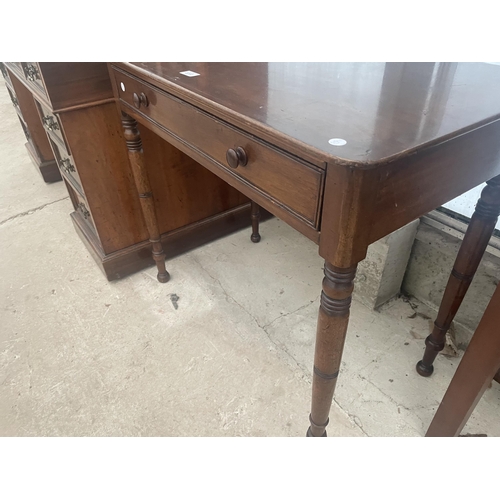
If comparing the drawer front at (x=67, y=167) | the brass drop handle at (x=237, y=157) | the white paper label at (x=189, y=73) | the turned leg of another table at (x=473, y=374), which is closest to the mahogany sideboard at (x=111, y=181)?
the drawer front at (x=67, y=167)

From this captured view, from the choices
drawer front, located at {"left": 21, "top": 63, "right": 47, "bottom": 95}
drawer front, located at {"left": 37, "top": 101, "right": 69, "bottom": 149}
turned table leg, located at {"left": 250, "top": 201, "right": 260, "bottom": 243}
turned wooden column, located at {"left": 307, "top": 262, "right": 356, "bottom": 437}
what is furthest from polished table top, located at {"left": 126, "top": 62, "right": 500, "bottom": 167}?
turned table leg, located at {"left": 250, "top": 201, "right": 260, "bottom": 243}

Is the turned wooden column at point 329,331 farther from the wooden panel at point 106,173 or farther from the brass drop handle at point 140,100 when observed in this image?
the wooden panel at point 106,173

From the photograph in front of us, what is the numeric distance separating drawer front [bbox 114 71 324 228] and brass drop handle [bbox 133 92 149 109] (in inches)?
0.6

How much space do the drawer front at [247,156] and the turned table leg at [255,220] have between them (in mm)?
753

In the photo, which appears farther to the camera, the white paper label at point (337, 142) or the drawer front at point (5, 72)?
the drawer front at point (5, 72)

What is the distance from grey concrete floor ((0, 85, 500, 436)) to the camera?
113 cm

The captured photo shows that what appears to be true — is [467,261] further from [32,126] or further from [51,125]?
[32,126]

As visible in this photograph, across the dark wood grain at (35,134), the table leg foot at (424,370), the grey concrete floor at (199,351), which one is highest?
the dark wood grain at (35,134)

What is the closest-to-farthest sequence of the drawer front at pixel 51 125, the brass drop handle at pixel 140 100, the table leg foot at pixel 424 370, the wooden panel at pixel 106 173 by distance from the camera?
1. the brass drop handle at pixel 140 100
2. the table leg foot at pixel 424 370
3. the wooden panel at pixel 106 173
4. the drawer front at pixel 51 125

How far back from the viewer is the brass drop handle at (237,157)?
0.75 metres

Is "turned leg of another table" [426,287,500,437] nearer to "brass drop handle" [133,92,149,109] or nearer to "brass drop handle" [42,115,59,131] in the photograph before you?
"brass drop handle" [133,92,149,109]

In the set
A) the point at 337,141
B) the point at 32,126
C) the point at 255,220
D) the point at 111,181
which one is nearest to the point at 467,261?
the point at 337,141

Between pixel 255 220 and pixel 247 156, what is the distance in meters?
1.03

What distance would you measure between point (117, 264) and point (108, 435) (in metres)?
0.70
